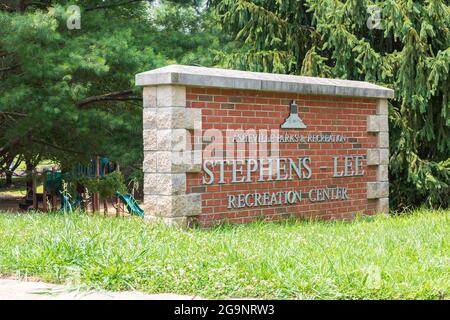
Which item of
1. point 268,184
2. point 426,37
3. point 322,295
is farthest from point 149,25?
point 322,295

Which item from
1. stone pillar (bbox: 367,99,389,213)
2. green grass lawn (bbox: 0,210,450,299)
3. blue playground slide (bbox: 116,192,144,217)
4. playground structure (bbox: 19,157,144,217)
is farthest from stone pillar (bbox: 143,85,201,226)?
blue playground slide (bbox: 116,192,144,217)

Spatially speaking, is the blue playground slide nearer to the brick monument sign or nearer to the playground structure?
the playground structure

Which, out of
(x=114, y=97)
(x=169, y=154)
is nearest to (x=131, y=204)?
(x=114, y=97)

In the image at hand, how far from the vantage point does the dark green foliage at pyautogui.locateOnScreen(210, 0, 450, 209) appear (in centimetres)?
1240

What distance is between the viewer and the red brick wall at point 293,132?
8984 mm

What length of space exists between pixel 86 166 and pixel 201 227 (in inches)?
371

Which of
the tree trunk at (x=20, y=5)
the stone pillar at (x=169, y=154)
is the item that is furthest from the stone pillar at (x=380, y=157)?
the tree trunk at (x=20, y=5)

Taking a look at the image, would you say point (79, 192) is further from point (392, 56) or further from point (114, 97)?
point (392, 56)

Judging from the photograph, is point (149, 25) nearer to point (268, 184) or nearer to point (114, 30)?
point (114, 30)

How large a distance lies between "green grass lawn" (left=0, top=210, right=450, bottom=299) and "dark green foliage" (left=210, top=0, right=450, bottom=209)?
4.77m

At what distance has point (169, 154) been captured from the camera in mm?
8508

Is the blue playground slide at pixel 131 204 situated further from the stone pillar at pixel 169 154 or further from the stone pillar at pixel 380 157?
the stone pillar at pixel 169 154

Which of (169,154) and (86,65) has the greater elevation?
(86,65)

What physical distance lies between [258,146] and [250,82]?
0.84 meters
